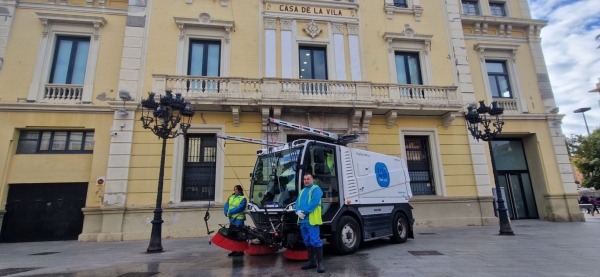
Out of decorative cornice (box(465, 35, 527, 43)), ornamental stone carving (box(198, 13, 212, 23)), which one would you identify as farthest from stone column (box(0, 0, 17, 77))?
decorative cornice (box(465, 35, 527, 43))

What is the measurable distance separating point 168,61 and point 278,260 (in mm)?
9926

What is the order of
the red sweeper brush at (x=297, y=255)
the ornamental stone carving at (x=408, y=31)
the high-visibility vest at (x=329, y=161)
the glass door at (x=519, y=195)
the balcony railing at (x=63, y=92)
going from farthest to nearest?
the glass door at (x=519, y=195) < the ornamental stone carving at (x=408, y=31) < the balcony railing at (x=63, y=92) < the high-visibility vest at (x=329, y=161) < the red sweeper brush at (x=297, y=255)

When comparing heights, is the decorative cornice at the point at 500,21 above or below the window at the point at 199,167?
above

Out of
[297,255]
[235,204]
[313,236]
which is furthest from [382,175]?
[235,204]

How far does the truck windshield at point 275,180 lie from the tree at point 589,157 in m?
29.6

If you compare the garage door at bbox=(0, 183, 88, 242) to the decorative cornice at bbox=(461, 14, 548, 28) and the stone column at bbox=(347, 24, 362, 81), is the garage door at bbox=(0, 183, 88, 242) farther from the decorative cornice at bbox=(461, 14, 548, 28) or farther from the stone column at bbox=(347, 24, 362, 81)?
the decorative cornice at bbox=(461, 14, 548, 28)

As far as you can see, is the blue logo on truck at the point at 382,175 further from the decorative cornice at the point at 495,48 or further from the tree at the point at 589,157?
the tree at the point at 589,157

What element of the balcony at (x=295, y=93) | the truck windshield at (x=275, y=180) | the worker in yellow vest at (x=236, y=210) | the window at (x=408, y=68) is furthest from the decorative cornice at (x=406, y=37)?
the worker in yellow vest at (x=236, y=210)

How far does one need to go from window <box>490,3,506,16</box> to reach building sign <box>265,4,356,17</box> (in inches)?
329

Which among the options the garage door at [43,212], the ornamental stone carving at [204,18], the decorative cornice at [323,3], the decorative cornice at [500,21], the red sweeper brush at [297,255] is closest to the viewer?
the red sweeper brush at [297,255]

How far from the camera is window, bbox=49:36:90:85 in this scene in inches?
473

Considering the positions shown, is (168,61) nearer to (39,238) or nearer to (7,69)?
(7,69)

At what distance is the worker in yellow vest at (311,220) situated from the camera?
530 cm

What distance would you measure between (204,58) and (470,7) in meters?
14.6
